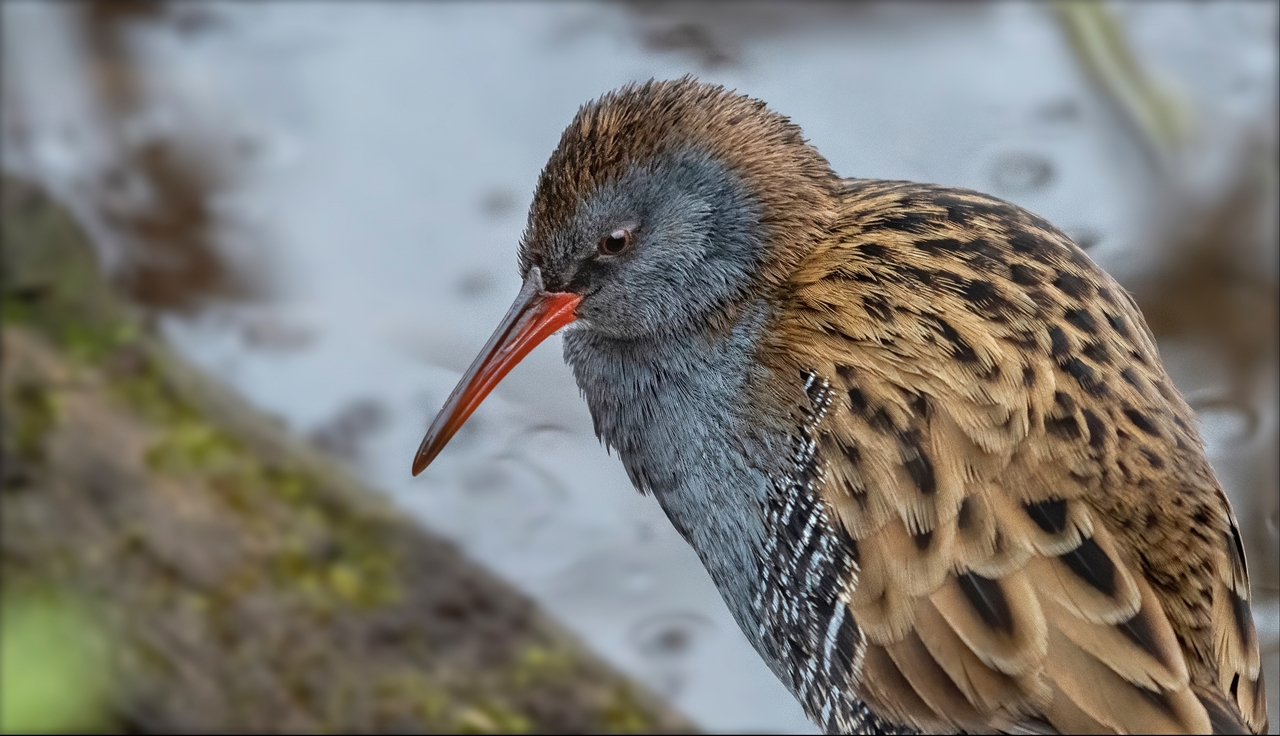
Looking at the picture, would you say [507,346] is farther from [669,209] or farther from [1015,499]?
[1015,499]

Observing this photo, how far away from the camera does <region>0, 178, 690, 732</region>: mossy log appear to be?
2752 millimetres

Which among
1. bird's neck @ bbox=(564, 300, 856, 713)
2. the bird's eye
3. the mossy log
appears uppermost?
the bird's eye

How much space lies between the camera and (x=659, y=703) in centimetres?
289

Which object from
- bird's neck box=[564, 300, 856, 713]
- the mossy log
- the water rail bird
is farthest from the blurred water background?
the water rail bird

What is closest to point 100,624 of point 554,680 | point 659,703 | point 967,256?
point 554,680

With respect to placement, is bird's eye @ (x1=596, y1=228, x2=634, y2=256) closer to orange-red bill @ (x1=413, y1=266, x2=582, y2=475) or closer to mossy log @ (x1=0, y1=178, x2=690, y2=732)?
orange-red bill @ (x1=413, y1=266, x2=582, y2=475)

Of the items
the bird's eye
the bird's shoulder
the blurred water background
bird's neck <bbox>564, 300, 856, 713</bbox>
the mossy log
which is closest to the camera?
the bird's shoulder

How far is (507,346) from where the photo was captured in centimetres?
225

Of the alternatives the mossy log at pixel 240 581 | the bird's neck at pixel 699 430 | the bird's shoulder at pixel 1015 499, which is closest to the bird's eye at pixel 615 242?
the bird's neck at pixel 699 430

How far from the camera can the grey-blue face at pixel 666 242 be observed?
2.13m

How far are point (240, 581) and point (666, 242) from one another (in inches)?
48.7

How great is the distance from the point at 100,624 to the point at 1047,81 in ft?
Answer: 9.49

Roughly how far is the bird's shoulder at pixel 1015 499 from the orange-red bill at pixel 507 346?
1.26 ft

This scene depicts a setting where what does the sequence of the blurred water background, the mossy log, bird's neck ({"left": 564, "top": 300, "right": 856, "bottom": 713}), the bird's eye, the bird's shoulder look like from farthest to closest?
the blurred water background → the mossy log → the bird's eye → bird's neck ({"left": 564, "top": 300, "right": 856, "bottom": 713}) → the bird's shoulder
